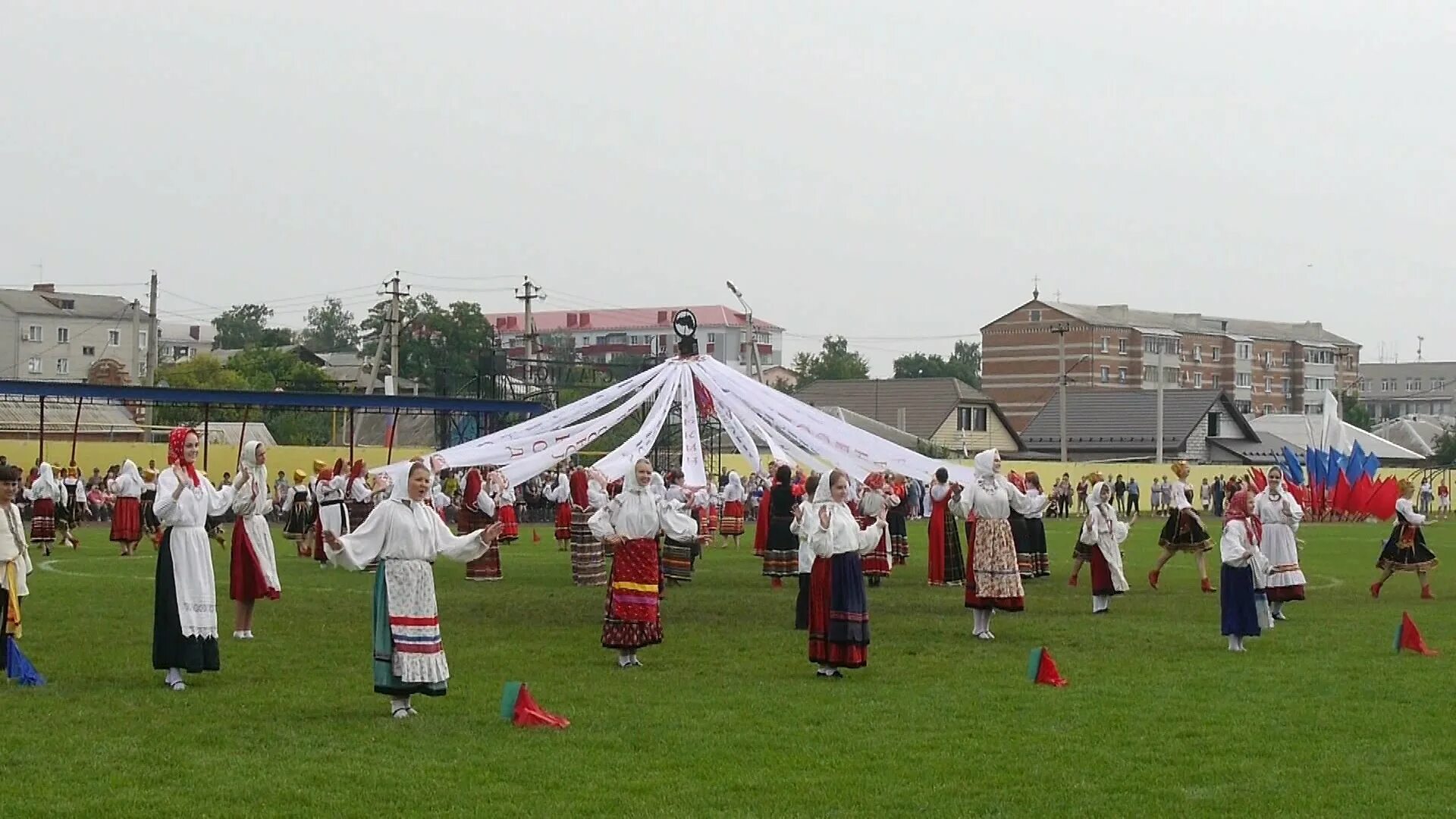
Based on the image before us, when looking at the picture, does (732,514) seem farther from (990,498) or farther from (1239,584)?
(1239,584)

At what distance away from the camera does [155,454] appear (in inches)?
A: 1575

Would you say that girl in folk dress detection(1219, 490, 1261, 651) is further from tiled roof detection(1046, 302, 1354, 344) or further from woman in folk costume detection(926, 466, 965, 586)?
tiled roof detection(1046, 302, 1354, 344)

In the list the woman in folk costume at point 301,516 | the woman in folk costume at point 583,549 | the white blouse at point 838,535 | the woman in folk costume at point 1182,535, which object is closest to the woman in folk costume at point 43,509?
the woman in folk costume at point 301,516

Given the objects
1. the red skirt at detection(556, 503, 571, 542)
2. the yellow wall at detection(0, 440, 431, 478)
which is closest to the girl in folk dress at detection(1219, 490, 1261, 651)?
the red skirt at detection(556, 503, 571, 542)

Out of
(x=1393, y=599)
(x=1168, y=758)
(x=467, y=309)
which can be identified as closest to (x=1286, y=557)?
(x=1393, y=599)

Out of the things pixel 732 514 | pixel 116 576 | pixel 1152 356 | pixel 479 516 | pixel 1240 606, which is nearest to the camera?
pixel 1240 606

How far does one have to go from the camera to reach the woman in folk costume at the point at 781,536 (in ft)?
66.9

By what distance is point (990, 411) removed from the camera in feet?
238

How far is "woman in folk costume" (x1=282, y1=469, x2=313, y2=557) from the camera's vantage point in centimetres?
2627

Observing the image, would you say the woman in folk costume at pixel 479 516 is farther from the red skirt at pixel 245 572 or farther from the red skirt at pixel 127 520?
the red skirt at pixel 245 572

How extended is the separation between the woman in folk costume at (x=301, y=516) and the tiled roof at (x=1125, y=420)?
1764 inches

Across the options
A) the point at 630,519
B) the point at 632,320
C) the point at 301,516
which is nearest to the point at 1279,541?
the point at 630,519

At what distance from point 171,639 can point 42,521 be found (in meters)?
16.3

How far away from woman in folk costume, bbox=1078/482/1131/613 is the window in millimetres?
53150
